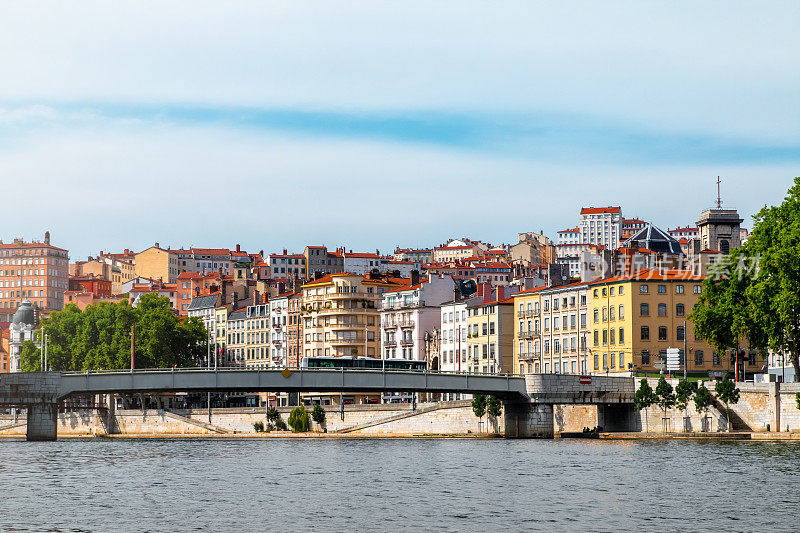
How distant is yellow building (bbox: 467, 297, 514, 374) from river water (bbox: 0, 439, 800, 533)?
52.0 metres

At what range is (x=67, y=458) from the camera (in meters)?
85.7

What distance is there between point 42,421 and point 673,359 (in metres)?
52.9

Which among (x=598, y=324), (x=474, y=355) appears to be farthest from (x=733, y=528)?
(x=474, y=355)

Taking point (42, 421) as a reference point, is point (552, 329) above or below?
above

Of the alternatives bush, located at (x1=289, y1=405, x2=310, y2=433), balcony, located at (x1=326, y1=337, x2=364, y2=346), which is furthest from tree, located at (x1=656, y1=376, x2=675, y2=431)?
balcony, located at (x1=326, y1=337, x2=364, y2=346)

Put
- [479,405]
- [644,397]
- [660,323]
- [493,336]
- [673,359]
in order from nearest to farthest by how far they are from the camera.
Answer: [644,397]
[673,359]
[479,405]
[660,323]
[493,336]

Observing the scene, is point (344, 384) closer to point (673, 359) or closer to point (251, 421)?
point (673, 359)

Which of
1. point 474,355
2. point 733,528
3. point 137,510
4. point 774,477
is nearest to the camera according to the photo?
point 733,528

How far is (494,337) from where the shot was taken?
143875 mm

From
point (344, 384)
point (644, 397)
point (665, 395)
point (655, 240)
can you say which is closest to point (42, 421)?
point (344, 384)

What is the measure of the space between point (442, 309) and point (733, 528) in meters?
115

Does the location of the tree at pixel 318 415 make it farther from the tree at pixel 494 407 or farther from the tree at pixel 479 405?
the tree at pixel 494 407

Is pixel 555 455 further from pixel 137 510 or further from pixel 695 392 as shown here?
pixel 137 510

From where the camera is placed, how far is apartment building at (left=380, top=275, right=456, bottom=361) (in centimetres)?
16112
